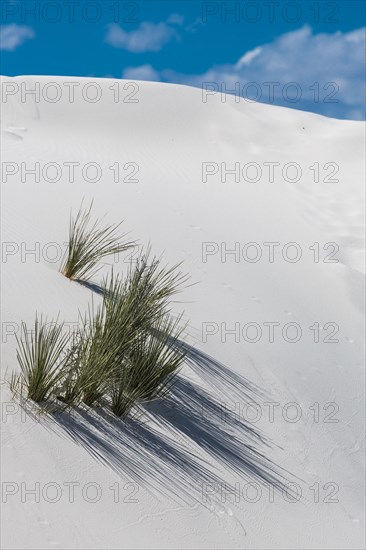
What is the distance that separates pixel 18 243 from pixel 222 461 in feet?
9.71

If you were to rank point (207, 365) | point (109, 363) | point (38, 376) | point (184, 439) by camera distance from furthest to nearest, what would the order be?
1. point (207, 365)
2. point (184, 439)
3. point (109, 363)
4. point (38, 376)

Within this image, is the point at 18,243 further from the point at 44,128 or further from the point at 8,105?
the point at 8,105

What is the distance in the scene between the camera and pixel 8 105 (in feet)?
47.8

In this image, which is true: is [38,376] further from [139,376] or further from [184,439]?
[184,439]

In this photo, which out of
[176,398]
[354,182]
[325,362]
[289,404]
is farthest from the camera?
[354,182]

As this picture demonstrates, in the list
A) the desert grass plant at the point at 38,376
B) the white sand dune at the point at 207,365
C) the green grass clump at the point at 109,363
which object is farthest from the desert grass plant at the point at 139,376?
the desert grass plant at the point at 38,376

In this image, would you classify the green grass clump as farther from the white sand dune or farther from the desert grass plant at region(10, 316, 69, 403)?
the white sand dune

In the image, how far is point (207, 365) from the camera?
562 cm

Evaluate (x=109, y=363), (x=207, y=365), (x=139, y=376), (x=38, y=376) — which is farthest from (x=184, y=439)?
(x=207, y=365)

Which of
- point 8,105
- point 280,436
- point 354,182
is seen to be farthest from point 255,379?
point 8,105

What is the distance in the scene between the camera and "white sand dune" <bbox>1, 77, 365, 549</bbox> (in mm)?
3885

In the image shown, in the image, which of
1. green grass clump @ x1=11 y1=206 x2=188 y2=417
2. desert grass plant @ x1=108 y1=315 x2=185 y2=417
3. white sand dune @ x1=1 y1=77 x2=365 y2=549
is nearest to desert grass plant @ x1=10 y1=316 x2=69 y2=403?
green grass clump @ x1=11 y1=206 x2=188 y2=417

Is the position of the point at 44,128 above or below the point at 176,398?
above

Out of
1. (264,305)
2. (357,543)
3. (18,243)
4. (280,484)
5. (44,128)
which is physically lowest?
(357,543)
